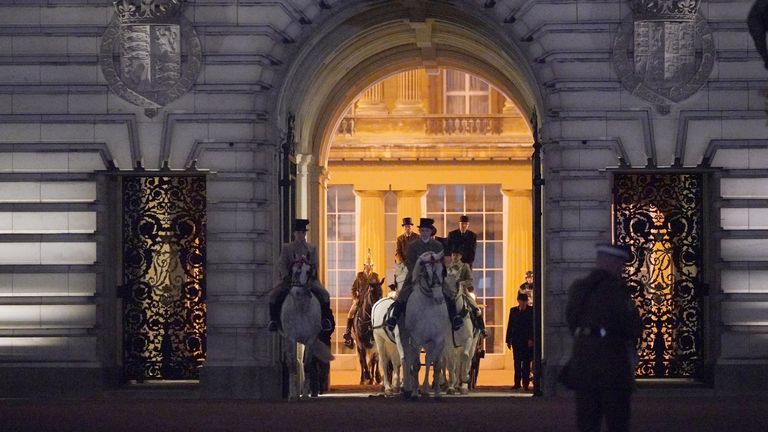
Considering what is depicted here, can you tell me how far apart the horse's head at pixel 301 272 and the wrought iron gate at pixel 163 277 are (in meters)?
2.08

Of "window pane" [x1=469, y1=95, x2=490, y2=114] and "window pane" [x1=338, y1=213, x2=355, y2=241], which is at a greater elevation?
A: "window pane" [x1=469, y1=95, x2=490, y2=114]

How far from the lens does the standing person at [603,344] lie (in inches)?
488

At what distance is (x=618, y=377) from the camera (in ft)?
40.7

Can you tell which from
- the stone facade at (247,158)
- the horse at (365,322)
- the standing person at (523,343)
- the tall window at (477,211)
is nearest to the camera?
the stone facade at (247,158)

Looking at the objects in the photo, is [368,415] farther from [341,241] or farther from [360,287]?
[341,241]

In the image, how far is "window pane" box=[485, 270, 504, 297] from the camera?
37.2m

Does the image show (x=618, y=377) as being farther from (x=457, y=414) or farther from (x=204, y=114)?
(x=204, y=114)

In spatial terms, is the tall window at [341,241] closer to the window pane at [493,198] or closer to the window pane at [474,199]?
the window pane at [474,199]

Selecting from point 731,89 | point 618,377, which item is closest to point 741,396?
point 731,89

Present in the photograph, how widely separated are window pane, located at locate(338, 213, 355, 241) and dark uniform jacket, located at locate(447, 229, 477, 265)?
11.2 meters

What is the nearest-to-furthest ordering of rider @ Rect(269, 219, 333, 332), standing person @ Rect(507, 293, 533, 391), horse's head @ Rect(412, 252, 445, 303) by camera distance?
horse's head @ Rect(412, 252, 445, 303) → rider @ Rect(269, 219, 333, 332) → standing person @ Rect(507, 293, 533, 391)

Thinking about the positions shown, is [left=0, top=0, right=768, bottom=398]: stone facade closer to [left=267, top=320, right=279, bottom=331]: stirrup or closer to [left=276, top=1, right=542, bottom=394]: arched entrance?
[left=276, top=1, right=542, bottom=394]: arched entrance

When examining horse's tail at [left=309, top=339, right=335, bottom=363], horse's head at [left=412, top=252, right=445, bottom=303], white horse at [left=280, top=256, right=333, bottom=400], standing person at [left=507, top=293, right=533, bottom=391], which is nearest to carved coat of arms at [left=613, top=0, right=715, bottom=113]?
horse's head at [left=412, top=252, right=445, bottom=303]

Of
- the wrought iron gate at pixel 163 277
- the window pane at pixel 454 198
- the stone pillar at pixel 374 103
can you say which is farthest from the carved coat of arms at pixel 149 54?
the window pane at pixel 454 198
